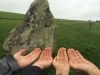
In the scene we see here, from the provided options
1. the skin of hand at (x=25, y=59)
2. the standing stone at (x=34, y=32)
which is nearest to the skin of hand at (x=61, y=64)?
the skin of hand at (x=25, y=59)

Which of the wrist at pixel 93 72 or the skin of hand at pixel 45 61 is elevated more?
the skin of hand at pixel 45 61

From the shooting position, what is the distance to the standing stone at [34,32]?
1088 centimetres

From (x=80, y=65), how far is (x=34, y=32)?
752cm

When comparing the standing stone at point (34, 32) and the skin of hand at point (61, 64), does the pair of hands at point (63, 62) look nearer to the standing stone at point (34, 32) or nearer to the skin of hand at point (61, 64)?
the skin of hand at point (61, 64)

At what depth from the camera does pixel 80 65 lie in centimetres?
385

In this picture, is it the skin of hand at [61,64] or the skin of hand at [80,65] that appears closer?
the skin of hand at [80,65]

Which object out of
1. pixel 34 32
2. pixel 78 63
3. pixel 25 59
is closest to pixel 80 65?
pixel 78 63

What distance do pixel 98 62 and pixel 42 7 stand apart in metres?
3.98

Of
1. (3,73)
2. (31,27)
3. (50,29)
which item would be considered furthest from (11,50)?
(3,73)

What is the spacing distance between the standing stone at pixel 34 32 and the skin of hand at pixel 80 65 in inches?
258

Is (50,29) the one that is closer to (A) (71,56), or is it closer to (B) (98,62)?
(B) (98,62)

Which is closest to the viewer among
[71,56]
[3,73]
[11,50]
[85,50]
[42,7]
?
[3,73]

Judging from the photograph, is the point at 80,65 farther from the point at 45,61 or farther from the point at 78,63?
the point at 45,61

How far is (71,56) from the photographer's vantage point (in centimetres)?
420
